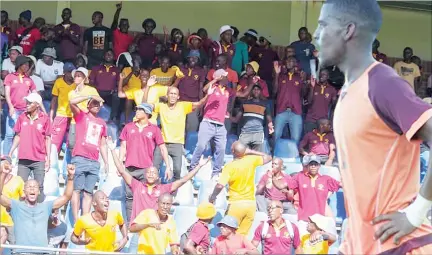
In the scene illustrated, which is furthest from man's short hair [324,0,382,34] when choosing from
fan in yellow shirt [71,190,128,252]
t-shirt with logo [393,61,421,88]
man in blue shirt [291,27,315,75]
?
t-shirt with logo [393,61,421,88]

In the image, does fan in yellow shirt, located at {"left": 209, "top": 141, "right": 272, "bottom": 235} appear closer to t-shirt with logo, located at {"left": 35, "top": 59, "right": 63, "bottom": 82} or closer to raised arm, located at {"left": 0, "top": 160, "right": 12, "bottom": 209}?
raised arm, located at {"left": 0, "top": 160, "right": 12, "bottom": 209}

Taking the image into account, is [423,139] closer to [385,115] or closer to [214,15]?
[385,115]

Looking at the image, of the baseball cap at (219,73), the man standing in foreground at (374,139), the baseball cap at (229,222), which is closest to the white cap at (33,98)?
the baseball cap at (219,73)

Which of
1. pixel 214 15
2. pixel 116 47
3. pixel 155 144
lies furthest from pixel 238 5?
pixel 155 144

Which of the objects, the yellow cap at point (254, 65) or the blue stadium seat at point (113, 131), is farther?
the yellow cap at point (254, 65)

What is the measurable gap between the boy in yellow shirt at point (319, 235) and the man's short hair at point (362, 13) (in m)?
5.73

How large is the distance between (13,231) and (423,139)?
7.09 metres

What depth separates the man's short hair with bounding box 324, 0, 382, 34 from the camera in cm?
315

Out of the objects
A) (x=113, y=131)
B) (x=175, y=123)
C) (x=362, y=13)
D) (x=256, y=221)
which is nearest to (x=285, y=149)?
(x=175, y=123)

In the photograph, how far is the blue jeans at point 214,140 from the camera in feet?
38.9

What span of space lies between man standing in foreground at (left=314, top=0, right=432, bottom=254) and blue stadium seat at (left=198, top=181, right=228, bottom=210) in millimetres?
7953

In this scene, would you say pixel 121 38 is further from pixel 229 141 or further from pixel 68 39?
pixel 229 141

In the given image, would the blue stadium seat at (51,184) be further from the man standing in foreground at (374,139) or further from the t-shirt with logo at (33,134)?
the man standing in foreground at (374,139)

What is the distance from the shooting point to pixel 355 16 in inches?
124
